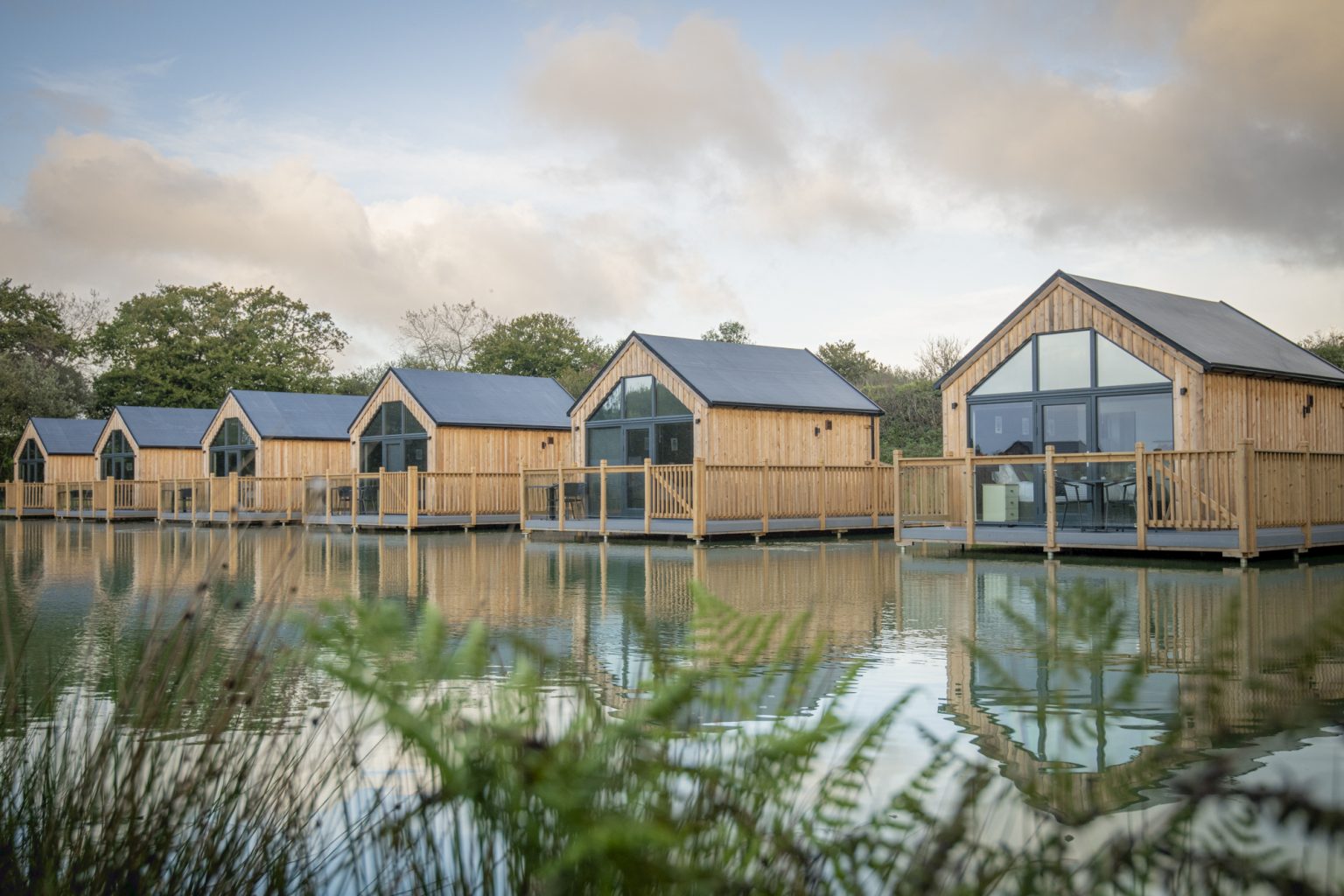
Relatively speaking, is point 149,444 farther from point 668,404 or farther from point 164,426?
point 668,404

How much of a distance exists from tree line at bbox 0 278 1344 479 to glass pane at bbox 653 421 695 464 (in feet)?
76.3

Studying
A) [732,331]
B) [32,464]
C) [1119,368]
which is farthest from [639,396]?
[32,464]

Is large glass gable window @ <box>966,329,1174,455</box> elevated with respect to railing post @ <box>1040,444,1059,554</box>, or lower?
elevated

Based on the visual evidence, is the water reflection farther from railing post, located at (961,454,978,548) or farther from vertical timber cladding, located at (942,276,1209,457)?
vertical timber cladding, located at (942,276,1209,457)

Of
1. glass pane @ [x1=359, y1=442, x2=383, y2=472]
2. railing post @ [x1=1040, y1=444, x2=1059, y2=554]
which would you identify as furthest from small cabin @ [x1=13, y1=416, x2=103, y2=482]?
railing post @ [x1=1040, y1=444, x2=1059, y2=554]

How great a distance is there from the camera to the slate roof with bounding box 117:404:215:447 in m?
42.2

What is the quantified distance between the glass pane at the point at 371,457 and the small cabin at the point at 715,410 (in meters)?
6.80

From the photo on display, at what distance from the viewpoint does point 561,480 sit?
24.0 metres

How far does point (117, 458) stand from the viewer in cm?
4341

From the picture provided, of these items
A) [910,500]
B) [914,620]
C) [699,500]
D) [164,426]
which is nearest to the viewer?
[914,620]

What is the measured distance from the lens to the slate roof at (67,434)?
1831 inches

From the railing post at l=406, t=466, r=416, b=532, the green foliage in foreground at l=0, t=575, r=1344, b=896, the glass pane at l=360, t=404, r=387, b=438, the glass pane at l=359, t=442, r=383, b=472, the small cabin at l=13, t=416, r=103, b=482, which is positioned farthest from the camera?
the small cabin at l=13, t=416, r=103, b=482

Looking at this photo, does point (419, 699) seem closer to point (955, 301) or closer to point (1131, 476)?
point (1131, 476)

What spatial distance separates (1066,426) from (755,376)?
8370mm
